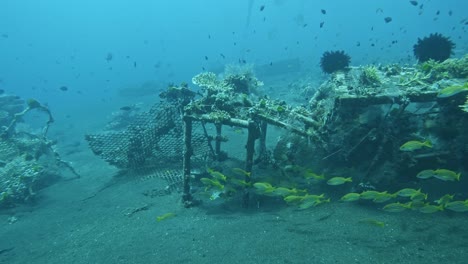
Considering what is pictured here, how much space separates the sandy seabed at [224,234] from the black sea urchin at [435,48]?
17.7 ft

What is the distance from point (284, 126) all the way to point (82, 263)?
5.35m

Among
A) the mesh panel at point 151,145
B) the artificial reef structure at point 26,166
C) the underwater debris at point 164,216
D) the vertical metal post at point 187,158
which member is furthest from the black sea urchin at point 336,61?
the artificial reef structure at point 26,166

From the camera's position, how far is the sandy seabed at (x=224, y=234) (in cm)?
561

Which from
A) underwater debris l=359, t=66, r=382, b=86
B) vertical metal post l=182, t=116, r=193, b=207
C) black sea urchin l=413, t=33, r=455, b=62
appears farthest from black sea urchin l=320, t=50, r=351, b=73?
vertical metal post l=182, t=116, r=193, b=207

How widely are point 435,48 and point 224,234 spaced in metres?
8.32

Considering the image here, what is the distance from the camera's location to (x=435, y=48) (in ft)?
31.4

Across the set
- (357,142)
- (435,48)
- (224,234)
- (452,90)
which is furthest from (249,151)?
(435,48)

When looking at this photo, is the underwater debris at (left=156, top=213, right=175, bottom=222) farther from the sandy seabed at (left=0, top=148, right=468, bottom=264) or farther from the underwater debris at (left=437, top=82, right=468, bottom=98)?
the underwater debris at (left=437, top=82, right=468, bottom=98)

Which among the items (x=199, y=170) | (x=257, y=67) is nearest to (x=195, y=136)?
(x=199, y=170)

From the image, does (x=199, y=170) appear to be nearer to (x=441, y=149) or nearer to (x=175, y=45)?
(x=441, y=149)

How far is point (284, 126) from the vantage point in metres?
7.62

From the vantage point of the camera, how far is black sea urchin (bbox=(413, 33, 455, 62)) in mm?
9484

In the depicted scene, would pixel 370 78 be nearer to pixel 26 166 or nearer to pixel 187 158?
pixel 187 158

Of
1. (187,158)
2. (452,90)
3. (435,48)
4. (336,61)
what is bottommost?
(187,158)
